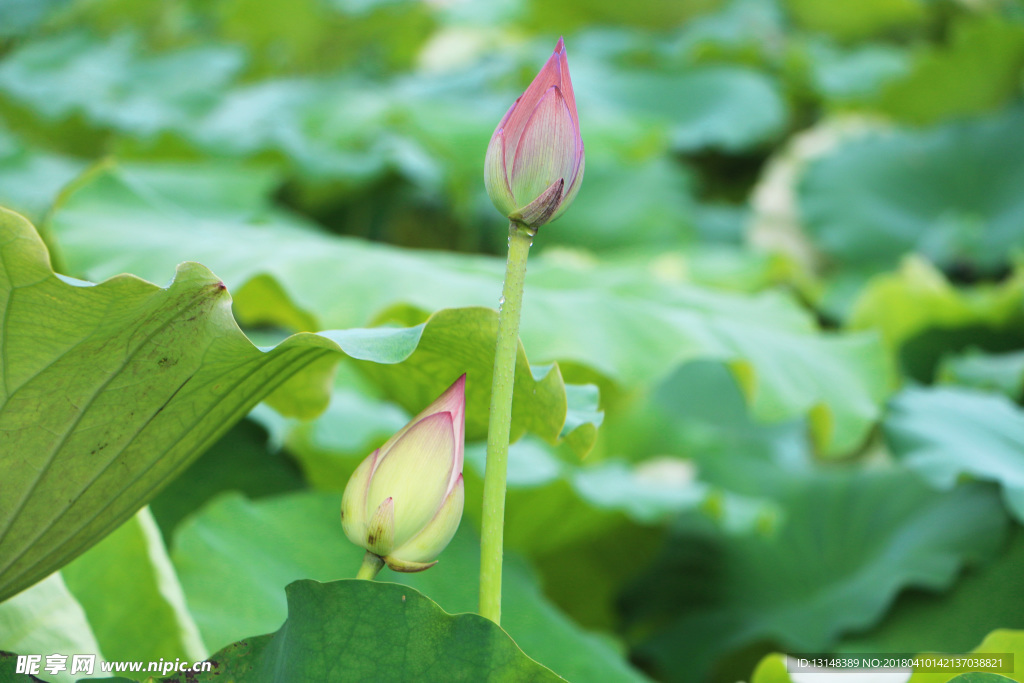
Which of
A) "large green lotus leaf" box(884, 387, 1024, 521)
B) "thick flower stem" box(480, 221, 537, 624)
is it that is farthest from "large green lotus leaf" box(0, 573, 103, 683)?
"large green lotus leaf" box(884, 387, 1024, 521)

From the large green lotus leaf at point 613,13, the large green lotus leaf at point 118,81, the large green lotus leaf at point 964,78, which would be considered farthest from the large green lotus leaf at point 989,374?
the large green lotus leaf at point 613,13

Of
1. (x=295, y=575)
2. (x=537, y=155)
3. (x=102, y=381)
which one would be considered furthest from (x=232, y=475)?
(x=537, y=155)

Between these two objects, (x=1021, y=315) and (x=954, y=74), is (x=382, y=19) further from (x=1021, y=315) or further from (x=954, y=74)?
(x=1021, y=315)

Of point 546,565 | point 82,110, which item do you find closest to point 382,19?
point 82,110

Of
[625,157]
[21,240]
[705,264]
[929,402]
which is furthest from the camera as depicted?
[625,157]

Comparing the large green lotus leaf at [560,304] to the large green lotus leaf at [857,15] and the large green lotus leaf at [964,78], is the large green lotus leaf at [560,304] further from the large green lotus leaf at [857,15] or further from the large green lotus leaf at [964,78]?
the large green lotus leaf at [857,15]

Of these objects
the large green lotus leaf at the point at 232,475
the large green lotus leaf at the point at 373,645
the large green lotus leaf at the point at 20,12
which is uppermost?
the large green lotus leaf at the point at 20,12
